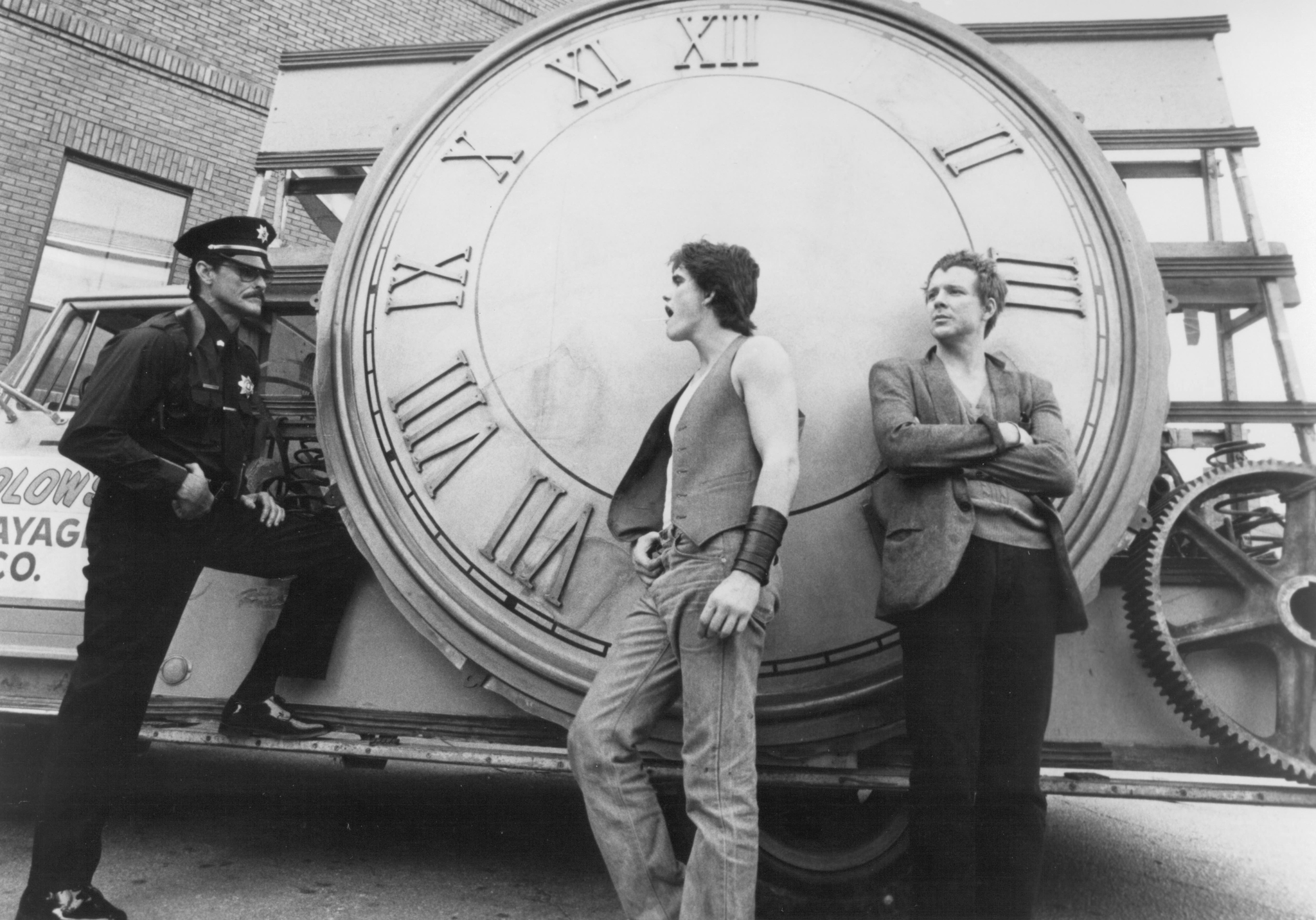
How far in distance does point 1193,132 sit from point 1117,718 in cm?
180

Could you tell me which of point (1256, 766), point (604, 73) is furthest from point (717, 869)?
point (604, 73)

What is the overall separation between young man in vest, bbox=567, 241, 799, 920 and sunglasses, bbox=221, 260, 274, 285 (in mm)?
1351

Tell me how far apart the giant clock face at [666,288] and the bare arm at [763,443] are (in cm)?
48

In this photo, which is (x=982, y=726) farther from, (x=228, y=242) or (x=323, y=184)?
(x=323, y=184)

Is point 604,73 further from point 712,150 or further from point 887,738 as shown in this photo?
point 887,738

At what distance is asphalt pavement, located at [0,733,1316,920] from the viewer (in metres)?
2.56

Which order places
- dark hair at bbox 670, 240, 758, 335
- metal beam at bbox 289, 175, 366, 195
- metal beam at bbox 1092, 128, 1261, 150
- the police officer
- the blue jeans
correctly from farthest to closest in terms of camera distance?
metal beam at bbox 289, 175, 366, 195, metal beam at bbox 1092, 128, 1261, 150, the police officer, dark hair at bbox 670, 240, 758, 335, the blue jeans

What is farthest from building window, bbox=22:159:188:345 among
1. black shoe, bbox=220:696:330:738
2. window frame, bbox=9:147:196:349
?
black shoe, bbox=220:696:330:738

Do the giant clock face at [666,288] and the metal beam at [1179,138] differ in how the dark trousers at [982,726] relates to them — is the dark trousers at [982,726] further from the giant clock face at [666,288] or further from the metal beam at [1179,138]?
the metal beam at [1179,138]

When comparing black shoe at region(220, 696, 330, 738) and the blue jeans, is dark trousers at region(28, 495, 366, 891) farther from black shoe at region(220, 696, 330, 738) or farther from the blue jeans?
the blue jeans

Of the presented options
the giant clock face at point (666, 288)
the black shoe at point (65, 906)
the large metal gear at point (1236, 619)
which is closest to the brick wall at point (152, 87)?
the giant clock face at point (666, 288)

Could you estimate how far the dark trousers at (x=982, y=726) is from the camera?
1922mm

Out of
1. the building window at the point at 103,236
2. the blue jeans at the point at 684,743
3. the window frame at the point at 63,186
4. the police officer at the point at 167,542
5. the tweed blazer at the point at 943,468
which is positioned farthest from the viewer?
the building window at the point at 103,236

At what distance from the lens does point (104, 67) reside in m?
8.50
